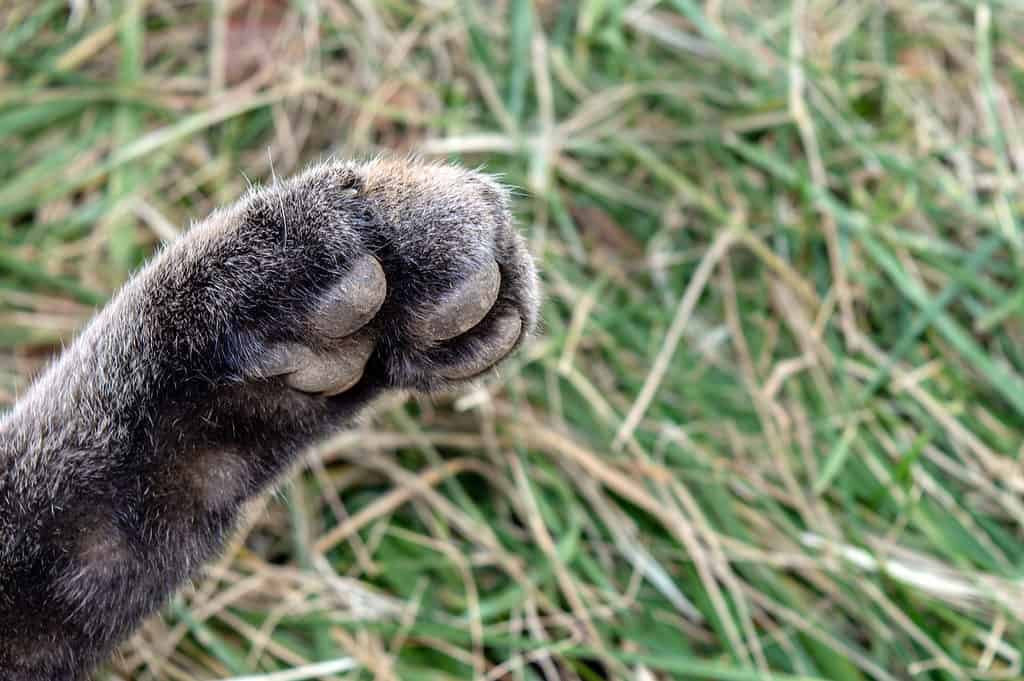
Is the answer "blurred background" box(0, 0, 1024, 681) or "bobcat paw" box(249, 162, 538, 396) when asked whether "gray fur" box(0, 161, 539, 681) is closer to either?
"bobcat paw" box(249, 162, 538, 396)

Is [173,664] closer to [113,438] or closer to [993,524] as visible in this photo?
[113,438]

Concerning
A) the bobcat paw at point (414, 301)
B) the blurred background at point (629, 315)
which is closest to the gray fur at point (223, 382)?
the bobcat paw at point (414, 301)

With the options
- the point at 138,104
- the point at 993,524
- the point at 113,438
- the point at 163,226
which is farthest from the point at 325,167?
the point at 993,524

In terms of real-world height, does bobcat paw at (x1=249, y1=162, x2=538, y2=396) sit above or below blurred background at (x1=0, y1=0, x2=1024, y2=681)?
above

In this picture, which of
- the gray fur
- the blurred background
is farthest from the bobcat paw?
the blurred background

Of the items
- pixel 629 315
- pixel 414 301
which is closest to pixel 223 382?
pixel 414 301

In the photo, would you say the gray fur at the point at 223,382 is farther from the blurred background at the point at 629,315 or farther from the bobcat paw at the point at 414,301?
the blurred background at the point at 629,315
